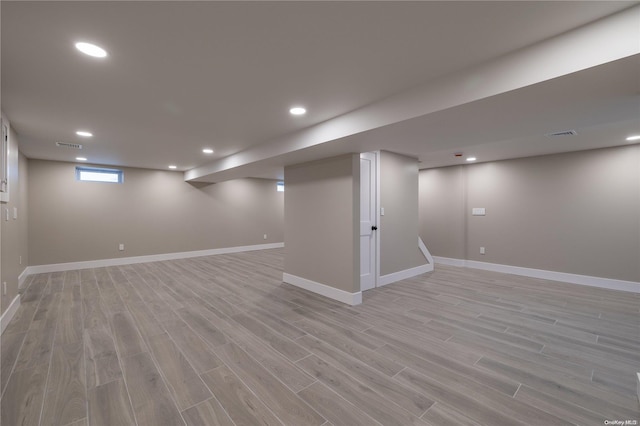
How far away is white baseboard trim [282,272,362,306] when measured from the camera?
362 centimetres

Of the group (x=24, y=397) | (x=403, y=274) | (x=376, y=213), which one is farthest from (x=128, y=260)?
(x=403, y=274)

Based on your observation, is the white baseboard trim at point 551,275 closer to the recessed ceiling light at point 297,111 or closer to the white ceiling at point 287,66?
the white ceiling at point 287,66

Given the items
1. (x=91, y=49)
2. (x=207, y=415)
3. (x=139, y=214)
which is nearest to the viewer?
(x=207, y=415)

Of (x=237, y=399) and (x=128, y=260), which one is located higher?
(x=128, y=260)

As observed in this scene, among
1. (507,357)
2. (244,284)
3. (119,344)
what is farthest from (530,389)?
(244,284)

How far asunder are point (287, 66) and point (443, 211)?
555 cm

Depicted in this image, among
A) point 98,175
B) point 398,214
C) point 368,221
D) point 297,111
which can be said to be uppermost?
point 297,111

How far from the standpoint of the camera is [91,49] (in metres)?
1.79

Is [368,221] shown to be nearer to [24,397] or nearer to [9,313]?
[24,397]

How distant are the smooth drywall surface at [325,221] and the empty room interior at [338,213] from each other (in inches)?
1.4

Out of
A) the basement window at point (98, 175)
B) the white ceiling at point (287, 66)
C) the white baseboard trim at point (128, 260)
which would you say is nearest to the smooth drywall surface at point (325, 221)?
the white ceiling at point (287, 66)

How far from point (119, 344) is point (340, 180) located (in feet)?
10.3

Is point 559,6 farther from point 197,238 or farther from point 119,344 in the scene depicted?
point 197,238

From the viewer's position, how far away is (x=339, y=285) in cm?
380
